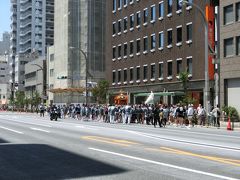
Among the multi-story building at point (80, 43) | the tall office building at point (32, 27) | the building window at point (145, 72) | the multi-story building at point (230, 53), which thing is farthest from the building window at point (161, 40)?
the tall office building at point (32, 27)

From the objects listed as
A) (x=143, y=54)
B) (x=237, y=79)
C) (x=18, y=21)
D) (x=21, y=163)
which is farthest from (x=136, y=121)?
(x=18, y=21)

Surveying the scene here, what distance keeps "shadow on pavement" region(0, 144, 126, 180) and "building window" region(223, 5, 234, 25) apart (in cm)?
3252

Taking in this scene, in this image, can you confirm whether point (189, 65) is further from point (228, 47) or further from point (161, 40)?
point (228, 47)

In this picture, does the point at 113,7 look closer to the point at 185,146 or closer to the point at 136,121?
the point at 136,121

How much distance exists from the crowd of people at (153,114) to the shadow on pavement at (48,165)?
2075 cm

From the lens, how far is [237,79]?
45.1 m

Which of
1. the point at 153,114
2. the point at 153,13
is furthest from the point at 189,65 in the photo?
the point at 153,114

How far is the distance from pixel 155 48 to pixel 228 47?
48.1ft

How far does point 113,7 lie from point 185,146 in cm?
5564

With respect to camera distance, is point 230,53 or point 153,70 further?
point 153,70

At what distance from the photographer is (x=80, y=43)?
92250 millimetres

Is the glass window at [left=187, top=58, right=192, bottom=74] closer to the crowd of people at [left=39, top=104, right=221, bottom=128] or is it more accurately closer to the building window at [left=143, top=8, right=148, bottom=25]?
the crowd of people at [left=39, top=104, right=221, bottom=128]

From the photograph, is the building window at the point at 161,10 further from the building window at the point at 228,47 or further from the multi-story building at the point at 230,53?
the building window at the point at 228,47

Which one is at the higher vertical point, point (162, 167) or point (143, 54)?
point (143, 54)
